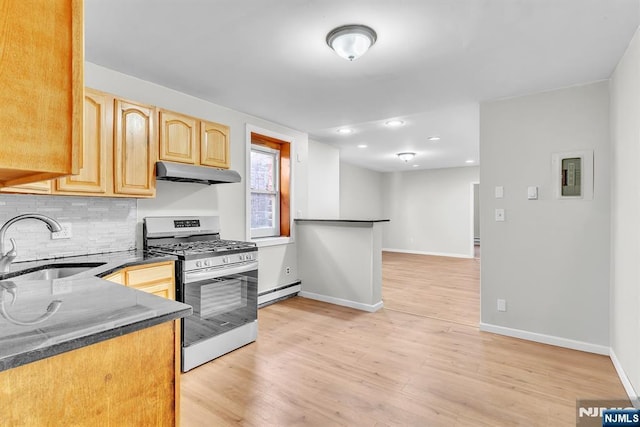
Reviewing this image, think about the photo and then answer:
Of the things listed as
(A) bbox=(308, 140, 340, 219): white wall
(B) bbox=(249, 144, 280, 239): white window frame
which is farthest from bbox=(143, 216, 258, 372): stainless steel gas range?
(A) bbox=(308, 140, 340, 219): white wall

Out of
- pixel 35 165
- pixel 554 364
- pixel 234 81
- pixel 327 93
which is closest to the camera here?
pixel 35 165

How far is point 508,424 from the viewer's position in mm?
1901

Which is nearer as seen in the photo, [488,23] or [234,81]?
[488,23]

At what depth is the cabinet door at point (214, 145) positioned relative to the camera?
303 centimetres

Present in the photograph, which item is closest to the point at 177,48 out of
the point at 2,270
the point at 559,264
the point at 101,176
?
the point at 101,176

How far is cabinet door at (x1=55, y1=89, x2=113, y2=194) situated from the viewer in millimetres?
2266

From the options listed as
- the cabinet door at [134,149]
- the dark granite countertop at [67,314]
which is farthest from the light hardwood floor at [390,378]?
the cabinet door at [134,149]

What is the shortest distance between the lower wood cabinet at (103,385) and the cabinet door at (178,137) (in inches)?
83.5

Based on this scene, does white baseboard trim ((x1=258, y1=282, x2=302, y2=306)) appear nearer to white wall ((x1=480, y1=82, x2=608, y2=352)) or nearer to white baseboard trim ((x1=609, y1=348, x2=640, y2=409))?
white wall ((x1=480, y1=82, x2=608, y2=352))

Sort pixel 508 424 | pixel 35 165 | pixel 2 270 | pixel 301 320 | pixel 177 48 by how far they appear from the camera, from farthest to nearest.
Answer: pixel 301 320 → pixel 177 48 → pixel 508 424 → pixel 2 270 → pixel 35 165

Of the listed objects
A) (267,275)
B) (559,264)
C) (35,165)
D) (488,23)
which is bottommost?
(267,275)

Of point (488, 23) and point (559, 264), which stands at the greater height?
point (488, 23)

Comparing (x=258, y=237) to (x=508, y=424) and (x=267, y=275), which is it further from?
(x=508, y=424)

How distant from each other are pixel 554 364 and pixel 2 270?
378 centimetres
